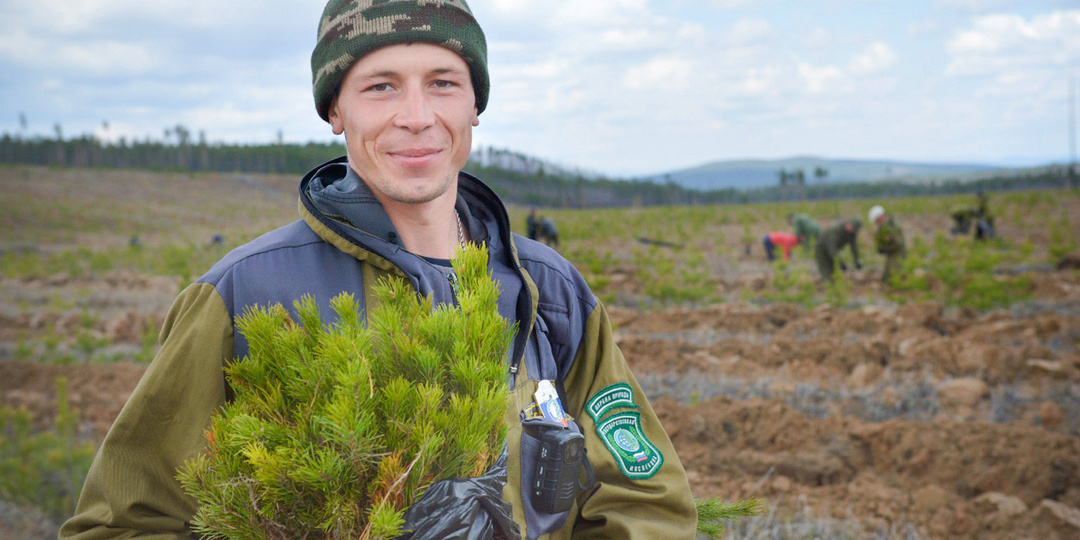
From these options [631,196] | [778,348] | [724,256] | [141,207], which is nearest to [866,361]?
[778,348]

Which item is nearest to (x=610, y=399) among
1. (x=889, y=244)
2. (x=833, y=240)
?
(x=889, y=244)

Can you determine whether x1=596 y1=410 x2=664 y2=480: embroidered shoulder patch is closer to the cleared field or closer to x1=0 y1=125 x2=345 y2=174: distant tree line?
the cleared field

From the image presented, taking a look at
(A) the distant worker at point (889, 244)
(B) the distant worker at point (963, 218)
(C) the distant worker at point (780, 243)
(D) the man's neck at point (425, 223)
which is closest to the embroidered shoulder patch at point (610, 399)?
(D) the man's neck at point (425, 223)

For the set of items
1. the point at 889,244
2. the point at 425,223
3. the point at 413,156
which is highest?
the point at 413,156

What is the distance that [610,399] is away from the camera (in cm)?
165

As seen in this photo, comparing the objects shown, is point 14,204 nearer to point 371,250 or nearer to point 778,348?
point 778,348

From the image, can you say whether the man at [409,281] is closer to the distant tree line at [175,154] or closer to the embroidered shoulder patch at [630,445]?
the embroidered shoulder patch at [630,445]

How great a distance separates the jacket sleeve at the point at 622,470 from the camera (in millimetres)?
1541

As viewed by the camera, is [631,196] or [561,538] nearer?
[561,538]

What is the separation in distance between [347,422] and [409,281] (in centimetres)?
58

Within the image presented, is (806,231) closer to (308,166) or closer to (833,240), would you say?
(833,240)

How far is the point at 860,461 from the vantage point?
509cm

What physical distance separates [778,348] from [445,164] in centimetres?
710

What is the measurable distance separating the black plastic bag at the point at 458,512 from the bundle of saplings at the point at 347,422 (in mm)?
22
